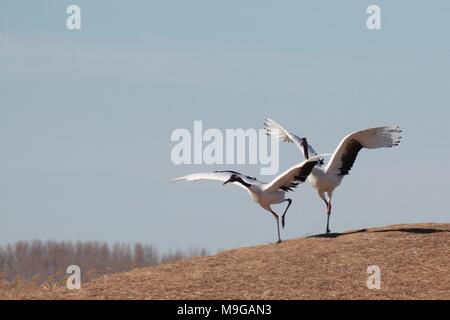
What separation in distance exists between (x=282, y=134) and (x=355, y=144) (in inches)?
99.3

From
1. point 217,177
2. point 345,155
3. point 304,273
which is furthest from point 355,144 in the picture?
point 304,273

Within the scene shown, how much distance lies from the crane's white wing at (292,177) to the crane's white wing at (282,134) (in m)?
1.90

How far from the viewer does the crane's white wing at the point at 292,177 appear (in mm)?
18156

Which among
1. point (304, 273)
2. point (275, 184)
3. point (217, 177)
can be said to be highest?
point (217, 177)

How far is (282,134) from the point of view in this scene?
21.8 metres

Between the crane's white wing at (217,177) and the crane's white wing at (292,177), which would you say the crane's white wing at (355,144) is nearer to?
the crane's white wing at (292,177)

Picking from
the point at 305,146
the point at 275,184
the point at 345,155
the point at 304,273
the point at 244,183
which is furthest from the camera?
the point at 305,146

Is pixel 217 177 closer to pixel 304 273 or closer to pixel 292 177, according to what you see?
pixel 292 177

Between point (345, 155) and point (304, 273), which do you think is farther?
point (345, 155)

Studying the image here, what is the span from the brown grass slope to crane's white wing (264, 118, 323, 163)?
2.67 metres

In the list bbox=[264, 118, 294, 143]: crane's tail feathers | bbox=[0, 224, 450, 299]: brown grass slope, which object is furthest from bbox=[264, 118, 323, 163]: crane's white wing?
bbox=[0, 224, 450, 299]: brown grass slope
